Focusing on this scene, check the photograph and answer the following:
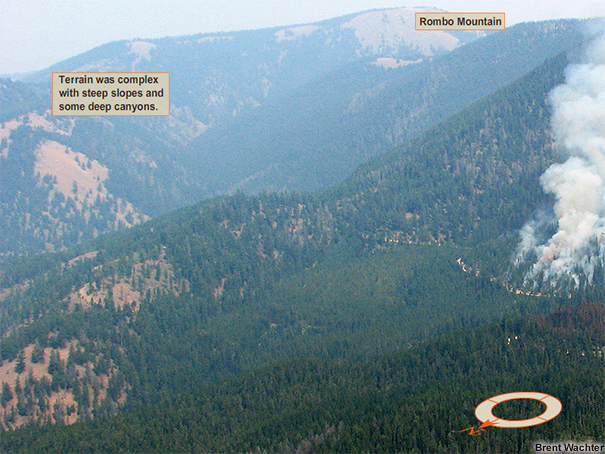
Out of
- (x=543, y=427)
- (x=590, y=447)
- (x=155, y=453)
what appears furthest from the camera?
(x=155, y=453)

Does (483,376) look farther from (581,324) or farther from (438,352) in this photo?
(581,324)

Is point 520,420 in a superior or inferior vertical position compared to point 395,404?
superior

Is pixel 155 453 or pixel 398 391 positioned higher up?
pixel 398 391

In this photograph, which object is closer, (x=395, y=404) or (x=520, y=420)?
(x=520, y=420)

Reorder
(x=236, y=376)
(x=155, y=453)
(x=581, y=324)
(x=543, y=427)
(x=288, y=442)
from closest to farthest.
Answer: (x=543, y=427), (x=288, y=442), (x=155, y=453), (x=581, y=324), (x=236, y=376)

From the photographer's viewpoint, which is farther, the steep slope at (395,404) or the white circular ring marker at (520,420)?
the steep slope at (395,404)

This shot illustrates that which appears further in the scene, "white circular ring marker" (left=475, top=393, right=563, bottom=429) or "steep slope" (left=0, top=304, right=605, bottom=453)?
"steep slope" (left=0, top=304, right=605, bottom=453)

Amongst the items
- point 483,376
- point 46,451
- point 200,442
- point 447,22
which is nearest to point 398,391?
point 483,376

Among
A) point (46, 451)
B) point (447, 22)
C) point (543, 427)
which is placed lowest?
point (46, 451)
